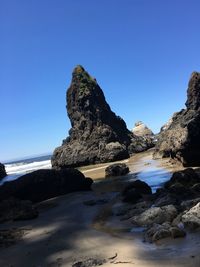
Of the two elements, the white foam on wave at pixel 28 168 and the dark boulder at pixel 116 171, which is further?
the white foam on wave at pixel 28 168

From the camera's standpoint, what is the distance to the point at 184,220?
10242 mm

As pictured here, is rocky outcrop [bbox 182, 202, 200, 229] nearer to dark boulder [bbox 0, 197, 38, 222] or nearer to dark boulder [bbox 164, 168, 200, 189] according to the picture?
dark boulder [bbox 0, 197, 38, 222]

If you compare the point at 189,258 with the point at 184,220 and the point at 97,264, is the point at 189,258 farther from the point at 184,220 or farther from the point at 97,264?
the point at 184,220

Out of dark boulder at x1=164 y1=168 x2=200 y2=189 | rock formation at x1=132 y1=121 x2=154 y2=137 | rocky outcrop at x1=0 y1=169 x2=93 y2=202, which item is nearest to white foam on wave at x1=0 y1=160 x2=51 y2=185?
rocky outcrop at x1=0 y1=169 x2=93 y2=202

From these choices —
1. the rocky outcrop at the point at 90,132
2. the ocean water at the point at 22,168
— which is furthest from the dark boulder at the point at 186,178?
the rocky outcrop at the point at 90,132

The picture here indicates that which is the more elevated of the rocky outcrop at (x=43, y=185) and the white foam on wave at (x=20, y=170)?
the white foam on wave at (x=20, y=170)

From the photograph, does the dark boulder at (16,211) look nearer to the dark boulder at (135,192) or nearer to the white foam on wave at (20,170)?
the dark boulder at (135,192)

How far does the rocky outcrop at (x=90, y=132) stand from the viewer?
49312mm

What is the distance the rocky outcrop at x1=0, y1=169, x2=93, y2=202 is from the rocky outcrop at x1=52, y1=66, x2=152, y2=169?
25177 mm

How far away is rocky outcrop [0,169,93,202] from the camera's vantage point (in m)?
19.2

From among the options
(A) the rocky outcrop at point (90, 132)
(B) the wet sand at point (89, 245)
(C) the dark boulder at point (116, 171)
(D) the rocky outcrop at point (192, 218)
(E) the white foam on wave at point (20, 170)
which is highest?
(A) the rocky outcrop at point (90, 132)

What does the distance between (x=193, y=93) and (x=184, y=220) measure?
41610 mm

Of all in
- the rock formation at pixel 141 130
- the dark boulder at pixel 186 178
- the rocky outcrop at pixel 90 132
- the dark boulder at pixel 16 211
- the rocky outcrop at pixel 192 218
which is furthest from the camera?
the rock formation at pixel 141 130

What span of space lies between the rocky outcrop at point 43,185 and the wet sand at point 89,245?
5.07 meters
